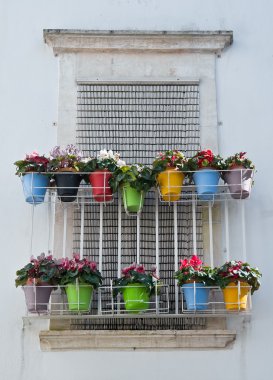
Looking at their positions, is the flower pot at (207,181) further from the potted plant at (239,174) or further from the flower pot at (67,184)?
the flower pot at (67,184)

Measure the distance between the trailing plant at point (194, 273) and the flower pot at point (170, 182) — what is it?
2.25 ft

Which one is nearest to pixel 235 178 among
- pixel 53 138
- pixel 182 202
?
pixel 182 202

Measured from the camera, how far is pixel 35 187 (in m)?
9.46

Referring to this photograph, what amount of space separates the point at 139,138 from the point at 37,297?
2.18 m

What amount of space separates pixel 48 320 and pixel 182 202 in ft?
6.02

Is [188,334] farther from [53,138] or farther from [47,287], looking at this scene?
[53,138]

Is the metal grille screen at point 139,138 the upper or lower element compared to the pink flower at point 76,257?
upper

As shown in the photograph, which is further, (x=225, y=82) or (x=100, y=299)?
(x=225, y=82)

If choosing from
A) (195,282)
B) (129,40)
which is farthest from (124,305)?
(129,40)

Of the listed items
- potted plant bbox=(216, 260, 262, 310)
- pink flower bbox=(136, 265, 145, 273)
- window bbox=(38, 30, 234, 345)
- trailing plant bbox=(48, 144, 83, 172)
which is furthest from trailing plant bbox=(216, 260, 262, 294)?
trailing plant bbox=(48, 144, 83, 172)

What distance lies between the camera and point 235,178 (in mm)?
9477

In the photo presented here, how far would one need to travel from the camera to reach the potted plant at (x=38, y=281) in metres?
9.01

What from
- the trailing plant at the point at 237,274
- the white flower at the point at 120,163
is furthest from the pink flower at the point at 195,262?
the white flower at the point at 120,163

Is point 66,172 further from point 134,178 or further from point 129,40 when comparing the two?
point 129,40
